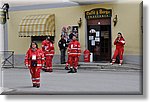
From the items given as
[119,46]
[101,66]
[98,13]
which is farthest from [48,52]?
[98,13]

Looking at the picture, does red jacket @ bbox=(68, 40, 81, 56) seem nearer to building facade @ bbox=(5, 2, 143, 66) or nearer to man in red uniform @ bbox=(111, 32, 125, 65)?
man in red uniform @ bbox=(111, 32, 125, 65)

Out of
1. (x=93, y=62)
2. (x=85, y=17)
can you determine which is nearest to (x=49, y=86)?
(x=93, y=62)

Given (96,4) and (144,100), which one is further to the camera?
(96,4)

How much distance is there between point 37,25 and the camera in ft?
55.9

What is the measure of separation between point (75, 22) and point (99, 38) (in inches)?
51.4

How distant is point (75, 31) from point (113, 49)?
2027 millimetres

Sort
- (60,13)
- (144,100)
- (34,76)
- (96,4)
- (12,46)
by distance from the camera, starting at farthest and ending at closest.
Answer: (12,46) < (60,13) < (96,4) < (34,76) < (144,100)

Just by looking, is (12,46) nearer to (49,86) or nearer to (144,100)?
(49,86)

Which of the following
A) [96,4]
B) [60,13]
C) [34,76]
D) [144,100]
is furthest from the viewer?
[60,13]

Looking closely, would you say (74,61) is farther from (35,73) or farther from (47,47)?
(35,73)

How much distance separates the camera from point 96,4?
15.0 meters

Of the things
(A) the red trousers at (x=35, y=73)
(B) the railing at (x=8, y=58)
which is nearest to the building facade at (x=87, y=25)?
(B) the railing at (x=8, y=58)

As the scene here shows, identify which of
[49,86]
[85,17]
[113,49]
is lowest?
[49,86]

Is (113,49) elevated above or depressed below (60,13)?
below
